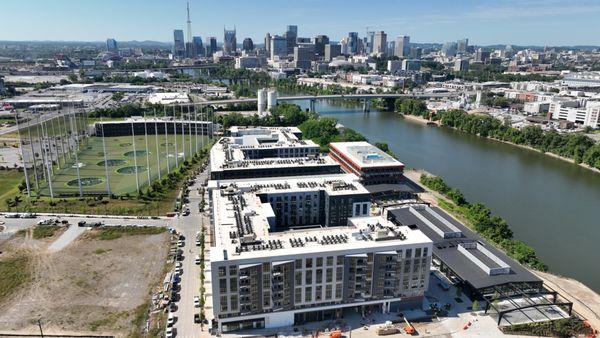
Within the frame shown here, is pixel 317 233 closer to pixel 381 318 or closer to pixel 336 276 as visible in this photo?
pixel 336 276

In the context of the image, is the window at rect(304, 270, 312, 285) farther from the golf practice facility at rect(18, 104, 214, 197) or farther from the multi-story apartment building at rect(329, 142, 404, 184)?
the golf practice facility at rect(18, 104, 214, 197)

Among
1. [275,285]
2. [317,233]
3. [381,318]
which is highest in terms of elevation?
[317,233]

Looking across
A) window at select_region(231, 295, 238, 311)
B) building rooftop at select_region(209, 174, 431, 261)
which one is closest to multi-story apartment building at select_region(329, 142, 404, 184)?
building rooftop at select_region(209, 174, 431, 261)

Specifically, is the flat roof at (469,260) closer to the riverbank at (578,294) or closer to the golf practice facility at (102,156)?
the riverbank at (578,294)

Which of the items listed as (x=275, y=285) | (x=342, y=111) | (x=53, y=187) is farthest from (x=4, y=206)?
(x=342, y=111)

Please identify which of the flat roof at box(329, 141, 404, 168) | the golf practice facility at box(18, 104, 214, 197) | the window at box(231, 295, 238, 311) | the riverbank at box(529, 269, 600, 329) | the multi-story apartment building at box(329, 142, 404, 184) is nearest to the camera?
the window at box(231, 295, 238, 311)

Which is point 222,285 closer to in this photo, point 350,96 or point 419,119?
point 419,119

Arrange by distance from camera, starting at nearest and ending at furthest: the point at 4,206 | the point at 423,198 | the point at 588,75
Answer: the point at 4,206, the point at 423,198, the point at 588,75
